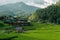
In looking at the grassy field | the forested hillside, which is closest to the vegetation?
the forested hillside

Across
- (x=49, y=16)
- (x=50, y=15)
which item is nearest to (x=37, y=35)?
(x=49, y=16)

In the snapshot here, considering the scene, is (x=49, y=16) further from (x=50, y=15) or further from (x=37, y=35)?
(x=37, y=35)

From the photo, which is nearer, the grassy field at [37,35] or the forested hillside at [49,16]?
the grassy field at [37,35]

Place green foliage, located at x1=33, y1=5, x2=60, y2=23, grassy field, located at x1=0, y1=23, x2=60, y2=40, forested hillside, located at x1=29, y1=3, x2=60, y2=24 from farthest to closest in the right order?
green foliage, located at x1=33, y1=5, x2=60, y2=23 → forested hillside, located at x1=29, y1=3, x2=60, y2=24 → grassy field, located at x1=0, y1=23, x2=60, y2=40

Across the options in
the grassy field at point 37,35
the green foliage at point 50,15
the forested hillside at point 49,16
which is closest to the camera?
the grassy field at point 37,35

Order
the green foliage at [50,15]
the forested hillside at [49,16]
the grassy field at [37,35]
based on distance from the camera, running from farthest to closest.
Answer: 1. the green foliage at [50,15]
2. the forested hillside at [49,16]
3. the grassy field at [37,35]

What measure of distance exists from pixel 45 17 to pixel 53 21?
1032 centimetres

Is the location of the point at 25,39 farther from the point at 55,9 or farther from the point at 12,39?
the point at 55,9

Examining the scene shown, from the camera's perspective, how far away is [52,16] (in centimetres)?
8938

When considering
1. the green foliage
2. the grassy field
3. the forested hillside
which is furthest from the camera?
the green foliage

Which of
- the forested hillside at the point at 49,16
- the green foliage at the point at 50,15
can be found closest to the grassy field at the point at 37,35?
the forested hillside at the point at 49,16

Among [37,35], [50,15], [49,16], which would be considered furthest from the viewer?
[50,15]

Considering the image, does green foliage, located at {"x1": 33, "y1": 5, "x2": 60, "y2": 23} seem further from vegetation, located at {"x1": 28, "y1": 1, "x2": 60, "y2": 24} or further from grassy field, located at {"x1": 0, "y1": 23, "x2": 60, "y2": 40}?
grassy field, located at {"x1": 0, "y1": 23, "x2": 60, "y2": 40}

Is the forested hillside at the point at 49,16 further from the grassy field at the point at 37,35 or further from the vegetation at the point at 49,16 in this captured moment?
the grassy field at the point at 37,35
